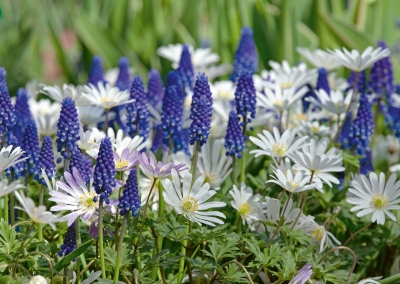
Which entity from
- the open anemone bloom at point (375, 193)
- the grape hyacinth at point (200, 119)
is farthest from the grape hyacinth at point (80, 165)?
the open anemone bloom at point (375, 193)

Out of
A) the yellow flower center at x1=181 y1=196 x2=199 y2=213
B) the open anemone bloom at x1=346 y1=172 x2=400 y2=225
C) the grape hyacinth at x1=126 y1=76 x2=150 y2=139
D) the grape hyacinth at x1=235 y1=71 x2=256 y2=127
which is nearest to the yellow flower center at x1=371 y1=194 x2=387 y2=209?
the open anemone bloom at x1=346 y1=172 x2=400 y2=225

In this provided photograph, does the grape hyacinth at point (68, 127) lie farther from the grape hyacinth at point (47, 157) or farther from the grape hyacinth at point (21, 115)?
the grape hyacinth at point (21, 115)

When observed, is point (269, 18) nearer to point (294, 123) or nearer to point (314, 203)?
point (294, 123)

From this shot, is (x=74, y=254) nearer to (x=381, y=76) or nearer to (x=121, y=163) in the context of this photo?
(x=121, y=163)

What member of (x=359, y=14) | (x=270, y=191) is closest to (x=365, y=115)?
(x=270, y=191)

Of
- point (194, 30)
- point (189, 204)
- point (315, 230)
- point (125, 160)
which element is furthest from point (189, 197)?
point (194, 30)

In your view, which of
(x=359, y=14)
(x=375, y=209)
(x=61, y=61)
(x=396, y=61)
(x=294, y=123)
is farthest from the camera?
(x=61, y=61)
